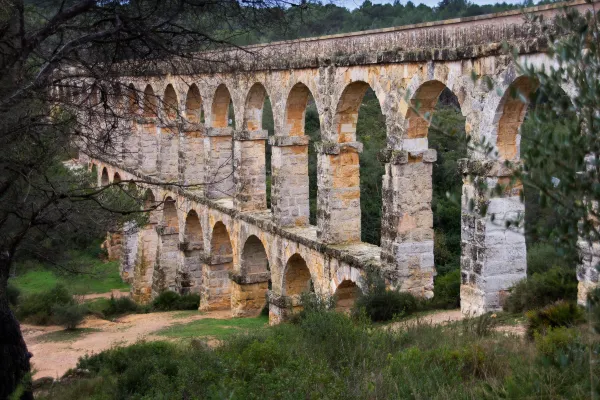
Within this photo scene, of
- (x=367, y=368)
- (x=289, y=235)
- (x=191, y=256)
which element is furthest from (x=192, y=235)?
(x=367, y=368)

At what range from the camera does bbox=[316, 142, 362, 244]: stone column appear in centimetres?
1270

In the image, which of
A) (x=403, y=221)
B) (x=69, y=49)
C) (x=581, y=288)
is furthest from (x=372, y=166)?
(x=69, y=49)

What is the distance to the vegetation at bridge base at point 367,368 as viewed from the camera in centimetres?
507

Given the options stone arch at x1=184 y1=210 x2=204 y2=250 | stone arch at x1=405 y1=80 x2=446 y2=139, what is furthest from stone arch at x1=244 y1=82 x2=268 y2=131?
stone arch at x1=405 y1=80 x2=446 y2=139

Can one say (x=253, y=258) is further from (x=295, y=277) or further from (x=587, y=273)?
(x=587, y=273)

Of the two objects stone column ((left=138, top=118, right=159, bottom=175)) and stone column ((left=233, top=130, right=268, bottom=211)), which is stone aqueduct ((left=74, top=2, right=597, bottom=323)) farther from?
stone column ((left=138, top=118, right=159, bottom=175))

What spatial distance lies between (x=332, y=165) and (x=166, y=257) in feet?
31.7

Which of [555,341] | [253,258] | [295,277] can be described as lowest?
[295,277]

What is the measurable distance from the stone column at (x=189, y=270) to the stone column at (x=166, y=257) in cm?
119

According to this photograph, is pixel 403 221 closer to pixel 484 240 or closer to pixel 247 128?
pixel 484 240

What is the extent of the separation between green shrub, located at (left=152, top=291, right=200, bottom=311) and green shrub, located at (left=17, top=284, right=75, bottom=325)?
2.09 meters

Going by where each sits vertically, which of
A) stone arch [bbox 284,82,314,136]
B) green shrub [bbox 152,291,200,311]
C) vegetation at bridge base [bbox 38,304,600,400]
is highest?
stone arch [bbox 284,82,314,136]

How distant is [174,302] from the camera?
19312 mm

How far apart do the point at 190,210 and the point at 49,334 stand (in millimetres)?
4664
